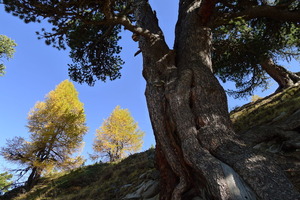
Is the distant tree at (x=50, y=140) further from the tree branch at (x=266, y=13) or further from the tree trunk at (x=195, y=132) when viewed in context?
the tree branch at (x=266, y=13)

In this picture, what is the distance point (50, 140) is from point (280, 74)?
16.2 metres

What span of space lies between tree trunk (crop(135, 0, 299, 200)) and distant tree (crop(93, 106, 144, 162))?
1541cm

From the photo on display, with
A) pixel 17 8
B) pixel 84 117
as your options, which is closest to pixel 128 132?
→ pixel 84 117

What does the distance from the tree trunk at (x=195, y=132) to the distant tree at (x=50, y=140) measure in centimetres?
1047

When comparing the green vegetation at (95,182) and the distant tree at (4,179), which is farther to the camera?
the distant tree at (4,179)

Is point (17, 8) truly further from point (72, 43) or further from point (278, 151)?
point (278, 151)

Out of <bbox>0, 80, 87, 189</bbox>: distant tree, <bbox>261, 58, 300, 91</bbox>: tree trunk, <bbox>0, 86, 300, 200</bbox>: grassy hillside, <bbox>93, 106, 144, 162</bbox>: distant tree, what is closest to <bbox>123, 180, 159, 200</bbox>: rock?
<bbox>0, 86, 300, 200</bbox>: grassy hillside

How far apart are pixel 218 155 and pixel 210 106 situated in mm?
1154

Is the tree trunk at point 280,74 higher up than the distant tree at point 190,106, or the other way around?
the tree trunk at point 280,74

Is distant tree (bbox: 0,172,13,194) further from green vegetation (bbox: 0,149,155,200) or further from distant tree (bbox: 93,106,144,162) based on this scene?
distant tree (bbox: 93,106,144,162)

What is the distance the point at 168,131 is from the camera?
13.0ft

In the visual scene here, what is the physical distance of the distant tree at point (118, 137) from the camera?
1936 cm

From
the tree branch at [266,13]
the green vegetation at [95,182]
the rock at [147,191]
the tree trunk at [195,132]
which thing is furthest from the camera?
the green vegetation at [95,182]

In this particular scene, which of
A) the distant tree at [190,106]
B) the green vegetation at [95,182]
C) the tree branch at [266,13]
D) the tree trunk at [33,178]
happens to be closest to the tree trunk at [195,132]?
the distant tree at [190,106]
